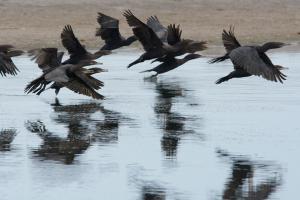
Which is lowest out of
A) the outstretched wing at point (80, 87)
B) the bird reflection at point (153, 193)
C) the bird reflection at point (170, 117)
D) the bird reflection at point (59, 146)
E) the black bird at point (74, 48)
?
the bird reflection at point (153, 193)

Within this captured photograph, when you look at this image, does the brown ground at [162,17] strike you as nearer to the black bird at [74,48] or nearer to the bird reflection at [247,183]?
the black bird at [74,48]

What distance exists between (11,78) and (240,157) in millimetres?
8860

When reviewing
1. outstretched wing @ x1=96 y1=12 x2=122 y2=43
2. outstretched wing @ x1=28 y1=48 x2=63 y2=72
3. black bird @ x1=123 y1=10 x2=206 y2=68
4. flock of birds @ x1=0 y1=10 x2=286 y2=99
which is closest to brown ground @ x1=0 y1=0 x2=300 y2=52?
outstretched wing @ x1=96 y1=12 x2=122 y2=43

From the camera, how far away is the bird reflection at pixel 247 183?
9.62 metres

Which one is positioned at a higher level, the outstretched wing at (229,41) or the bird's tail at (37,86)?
the outstretched wing at (229,41)

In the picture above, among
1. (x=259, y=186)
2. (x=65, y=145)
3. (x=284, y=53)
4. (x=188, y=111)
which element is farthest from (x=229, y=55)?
(x=284, y=53)

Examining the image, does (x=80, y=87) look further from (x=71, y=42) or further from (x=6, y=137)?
(x=71, y=42)

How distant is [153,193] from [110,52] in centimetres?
917

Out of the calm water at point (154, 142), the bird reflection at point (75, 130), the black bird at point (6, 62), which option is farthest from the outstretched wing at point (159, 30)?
the bird reflection at point (75, 130)

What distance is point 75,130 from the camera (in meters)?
13.3

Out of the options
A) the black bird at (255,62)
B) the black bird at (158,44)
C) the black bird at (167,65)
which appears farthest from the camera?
the black bird at (167,65)

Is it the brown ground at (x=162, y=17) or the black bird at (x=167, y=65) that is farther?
the brown ground at (x=162, y=17)

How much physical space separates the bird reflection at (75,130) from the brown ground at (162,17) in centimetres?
1163

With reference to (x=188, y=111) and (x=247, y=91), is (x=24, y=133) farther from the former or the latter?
(x=247, y=91)
